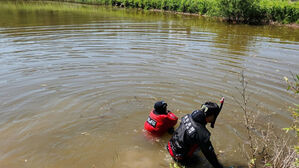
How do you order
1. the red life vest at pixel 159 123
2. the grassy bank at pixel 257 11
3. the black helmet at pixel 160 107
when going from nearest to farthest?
1. the black helmet at pixel 160 107
2. the red life vest at pixel 159 123
3. the grassy bank at pixel 257 11

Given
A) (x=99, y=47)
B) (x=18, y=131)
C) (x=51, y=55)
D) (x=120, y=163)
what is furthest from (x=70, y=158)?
(x=99, y=47)

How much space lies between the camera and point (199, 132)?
3854mm

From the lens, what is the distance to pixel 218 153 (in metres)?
5.02

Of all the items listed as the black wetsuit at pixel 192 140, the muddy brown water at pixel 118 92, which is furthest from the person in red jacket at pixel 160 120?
the black wetsuit at pixel 192 140

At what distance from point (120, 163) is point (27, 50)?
10.2 m

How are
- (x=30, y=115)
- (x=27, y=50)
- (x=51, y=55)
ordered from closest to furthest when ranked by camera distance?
1. (x=30, y=115)
2. (x=51, y=55)
3. (x=27, y=50)

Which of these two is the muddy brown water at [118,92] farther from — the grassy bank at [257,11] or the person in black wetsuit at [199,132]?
the grassy bank at [257,11]

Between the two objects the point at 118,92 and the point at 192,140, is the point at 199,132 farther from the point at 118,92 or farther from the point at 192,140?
the point at 118,92

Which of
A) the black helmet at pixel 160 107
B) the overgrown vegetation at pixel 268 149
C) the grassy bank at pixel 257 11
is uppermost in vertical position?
the grassy bank at pixel 257 11

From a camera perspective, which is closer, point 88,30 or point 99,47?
point 99,47

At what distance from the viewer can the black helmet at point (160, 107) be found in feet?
16.5

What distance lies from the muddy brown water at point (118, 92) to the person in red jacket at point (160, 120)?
34cm

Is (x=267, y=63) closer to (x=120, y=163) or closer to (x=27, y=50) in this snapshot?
(x=120, y=163)

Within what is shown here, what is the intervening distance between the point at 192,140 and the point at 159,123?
50.0 inches
